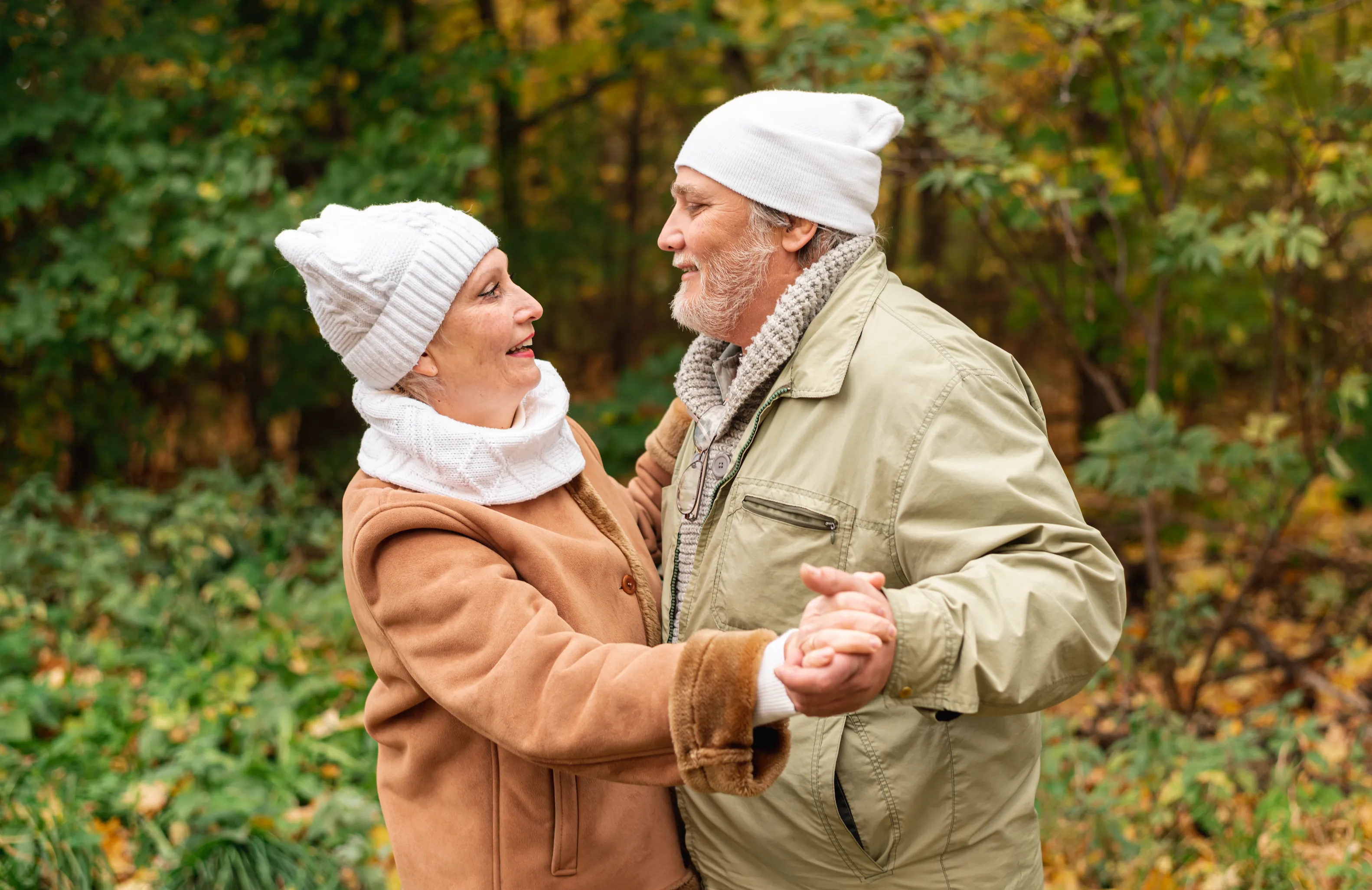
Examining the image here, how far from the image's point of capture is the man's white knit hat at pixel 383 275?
1824 mm

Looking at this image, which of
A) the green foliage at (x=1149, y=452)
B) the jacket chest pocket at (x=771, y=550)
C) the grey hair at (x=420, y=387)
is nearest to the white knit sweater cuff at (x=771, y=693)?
the jacket chest pocket at (x=771, y=550)

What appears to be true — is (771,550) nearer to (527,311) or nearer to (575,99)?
(527,311)

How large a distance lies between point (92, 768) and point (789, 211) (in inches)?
131

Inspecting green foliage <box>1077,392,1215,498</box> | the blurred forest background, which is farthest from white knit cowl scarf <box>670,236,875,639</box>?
green foliage <box>1077,392,1215,498</box>

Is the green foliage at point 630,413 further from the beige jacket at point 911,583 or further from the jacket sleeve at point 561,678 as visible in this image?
the jacket sleeve at point 561,678

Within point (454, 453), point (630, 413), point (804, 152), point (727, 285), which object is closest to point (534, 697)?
point (454, 453)

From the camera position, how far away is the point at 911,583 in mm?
1801

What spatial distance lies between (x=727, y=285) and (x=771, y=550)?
1.81 ft

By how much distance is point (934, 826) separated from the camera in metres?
1.87

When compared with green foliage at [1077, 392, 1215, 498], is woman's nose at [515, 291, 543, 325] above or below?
above

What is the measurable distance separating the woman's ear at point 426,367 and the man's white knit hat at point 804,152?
66cm

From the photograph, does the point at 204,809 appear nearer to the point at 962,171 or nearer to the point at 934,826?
the point at 934,826

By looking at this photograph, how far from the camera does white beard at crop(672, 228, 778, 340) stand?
2111 millimetres

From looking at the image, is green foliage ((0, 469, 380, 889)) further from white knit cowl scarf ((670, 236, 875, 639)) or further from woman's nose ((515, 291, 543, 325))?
woman's nose ((515, 291, 543, 325))
